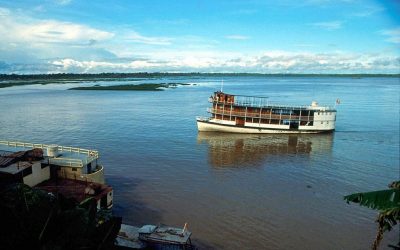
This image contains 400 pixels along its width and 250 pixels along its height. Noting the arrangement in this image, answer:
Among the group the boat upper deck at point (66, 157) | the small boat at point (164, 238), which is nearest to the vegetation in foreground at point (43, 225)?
the small boat at point (164, 238)

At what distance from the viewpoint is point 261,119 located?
57312mm

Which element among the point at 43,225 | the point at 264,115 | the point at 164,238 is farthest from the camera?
the point at 264,115

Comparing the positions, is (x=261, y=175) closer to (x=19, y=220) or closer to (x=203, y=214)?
(x=203, y=214)

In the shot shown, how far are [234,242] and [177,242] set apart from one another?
4523 millimetres

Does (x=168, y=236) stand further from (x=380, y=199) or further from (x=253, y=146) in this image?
(x=253, y=146)

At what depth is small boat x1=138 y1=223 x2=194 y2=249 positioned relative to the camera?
709 inches

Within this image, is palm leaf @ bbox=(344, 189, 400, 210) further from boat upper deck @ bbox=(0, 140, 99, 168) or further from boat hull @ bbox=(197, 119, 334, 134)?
boat hull @ bbox=(197, 119, 334, 134)

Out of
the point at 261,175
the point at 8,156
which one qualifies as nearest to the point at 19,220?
the point at 8,156

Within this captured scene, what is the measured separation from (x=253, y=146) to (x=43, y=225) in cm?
4204

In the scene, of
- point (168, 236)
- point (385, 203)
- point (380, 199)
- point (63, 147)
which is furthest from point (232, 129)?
point (385, 203)

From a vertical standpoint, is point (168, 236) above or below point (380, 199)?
below

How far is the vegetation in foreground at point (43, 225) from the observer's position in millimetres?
8078

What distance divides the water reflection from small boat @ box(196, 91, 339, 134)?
45.4 inches

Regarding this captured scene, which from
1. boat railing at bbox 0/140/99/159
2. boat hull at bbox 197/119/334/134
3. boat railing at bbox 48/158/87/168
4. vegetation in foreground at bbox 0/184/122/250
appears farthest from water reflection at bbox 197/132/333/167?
vegetation in foreground at bbox 0/184/122/250
